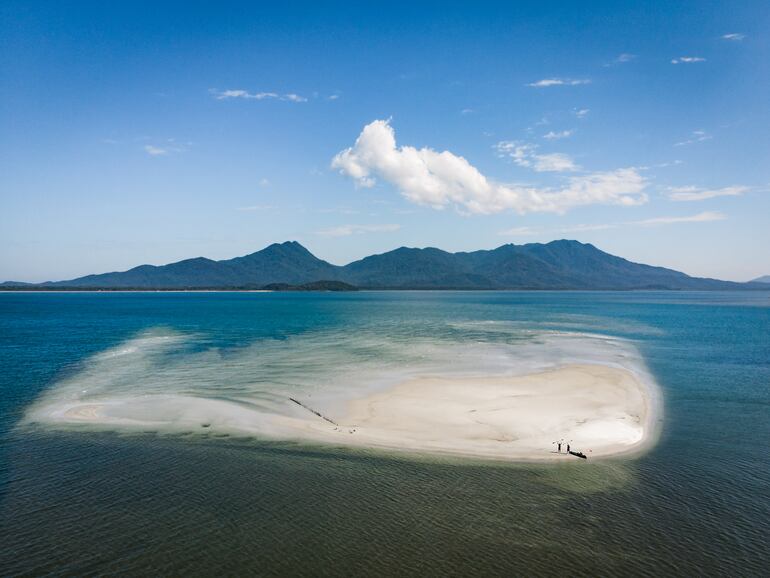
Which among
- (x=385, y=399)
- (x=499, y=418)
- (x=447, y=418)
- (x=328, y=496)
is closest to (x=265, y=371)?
(x=385, y=399)

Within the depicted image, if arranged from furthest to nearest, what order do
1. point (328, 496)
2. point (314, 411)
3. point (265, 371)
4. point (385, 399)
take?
point (265, 371) < point (385, 399) < point (314, 411) < point (328, 496)

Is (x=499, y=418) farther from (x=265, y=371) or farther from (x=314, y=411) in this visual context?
(x=265, y=371)

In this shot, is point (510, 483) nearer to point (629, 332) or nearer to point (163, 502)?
point (163, 502)

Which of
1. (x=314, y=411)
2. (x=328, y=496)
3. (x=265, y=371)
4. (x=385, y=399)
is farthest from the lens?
(x=265, y=371)

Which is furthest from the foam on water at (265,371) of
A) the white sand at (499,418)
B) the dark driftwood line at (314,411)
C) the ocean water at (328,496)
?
the white sand at (499,418)

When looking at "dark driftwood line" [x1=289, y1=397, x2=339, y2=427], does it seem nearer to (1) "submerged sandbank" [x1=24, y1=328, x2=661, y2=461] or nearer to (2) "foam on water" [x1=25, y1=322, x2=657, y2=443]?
(1) "submerged sandbank" [x1=24, y1=328, x2=661, y2=461]

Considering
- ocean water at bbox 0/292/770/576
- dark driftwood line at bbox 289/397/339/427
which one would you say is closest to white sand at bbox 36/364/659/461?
dark driftwood line at bbox 289/397/339/427
